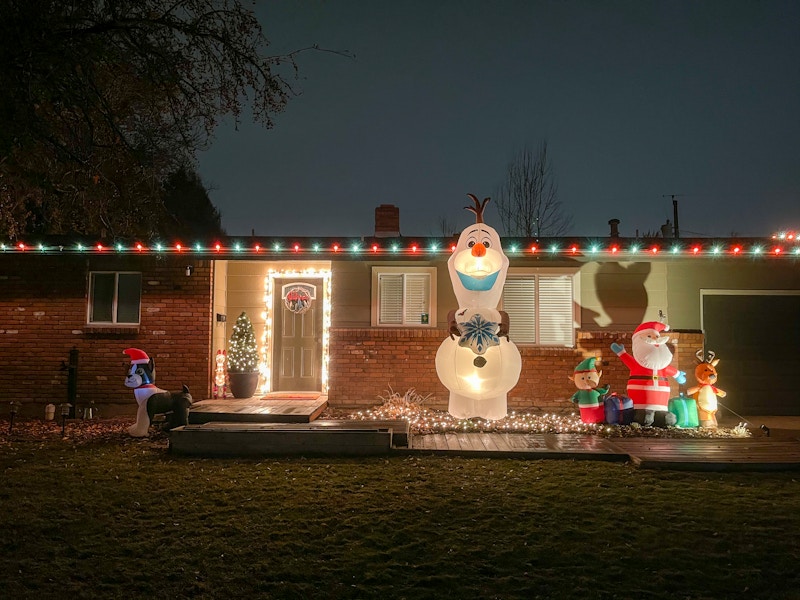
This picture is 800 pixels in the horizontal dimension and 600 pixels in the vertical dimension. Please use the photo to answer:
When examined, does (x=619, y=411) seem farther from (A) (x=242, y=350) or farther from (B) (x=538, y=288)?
(A) (x=242, y=350)

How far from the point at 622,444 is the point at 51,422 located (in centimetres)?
883

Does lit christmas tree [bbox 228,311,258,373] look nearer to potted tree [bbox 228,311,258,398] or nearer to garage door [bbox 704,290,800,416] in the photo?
potted tree [bbox 228,311,258,398]

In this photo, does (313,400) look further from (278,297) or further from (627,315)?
(627,315)

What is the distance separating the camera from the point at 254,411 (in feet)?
28.6

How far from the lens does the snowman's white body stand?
24.9 ft

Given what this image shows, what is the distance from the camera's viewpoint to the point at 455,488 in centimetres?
587

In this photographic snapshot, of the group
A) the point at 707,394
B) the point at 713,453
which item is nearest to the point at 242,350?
the point at 713,453

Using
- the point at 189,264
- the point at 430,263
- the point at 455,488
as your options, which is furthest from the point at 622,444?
the point at 189,264

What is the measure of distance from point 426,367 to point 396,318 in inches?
41.1

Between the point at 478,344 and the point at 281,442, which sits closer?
the point at 281,442

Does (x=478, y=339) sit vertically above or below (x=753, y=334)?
below

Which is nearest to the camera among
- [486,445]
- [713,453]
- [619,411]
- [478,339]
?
[713,453]

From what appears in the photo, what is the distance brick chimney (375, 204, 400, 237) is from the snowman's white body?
364 centimetres

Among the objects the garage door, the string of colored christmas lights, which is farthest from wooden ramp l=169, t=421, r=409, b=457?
the garage door
